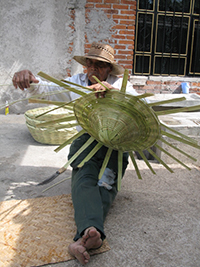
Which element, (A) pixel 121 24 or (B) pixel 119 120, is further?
(A) pixel 121 24

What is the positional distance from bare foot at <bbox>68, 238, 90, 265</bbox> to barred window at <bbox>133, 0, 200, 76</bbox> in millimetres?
3753

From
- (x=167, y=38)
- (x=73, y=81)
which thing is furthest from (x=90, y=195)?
(x=167, y=38)

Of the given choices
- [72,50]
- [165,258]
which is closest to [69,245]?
[165,258]

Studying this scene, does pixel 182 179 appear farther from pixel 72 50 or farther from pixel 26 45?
pixel 26 45

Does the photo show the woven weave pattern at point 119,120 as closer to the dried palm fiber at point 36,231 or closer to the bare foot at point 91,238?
the bare foot at point 91,238

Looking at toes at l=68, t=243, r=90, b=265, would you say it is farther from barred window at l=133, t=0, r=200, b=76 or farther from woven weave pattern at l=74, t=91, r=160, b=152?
barred window at l=133, t=0, r=200, b=76

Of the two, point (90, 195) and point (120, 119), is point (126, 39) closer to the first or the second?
point (120, 119)

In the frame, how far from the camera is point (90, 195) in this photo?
1.55 metres

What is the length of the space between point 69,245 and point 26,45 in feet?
11.7

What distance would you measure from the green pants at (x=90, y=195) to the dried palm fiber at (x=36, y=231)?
0.15 m

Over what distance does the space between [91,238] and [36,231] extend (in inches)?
16.8

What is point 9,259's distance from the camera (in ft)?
4.47

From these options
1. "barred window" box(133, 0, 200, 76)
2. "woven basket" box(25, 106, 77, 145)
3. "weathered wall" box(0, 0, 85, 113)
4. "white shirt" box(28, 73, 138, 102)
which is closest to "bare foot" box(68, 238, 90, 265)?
"white shirt" box(28, 73, 138, 102)

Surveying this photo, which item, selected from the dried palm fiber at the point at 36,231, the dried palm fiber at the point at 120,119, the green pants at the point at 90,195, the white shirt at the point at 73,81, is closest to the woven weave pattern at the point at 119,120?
the dried palm fiber at the point at 120,119
